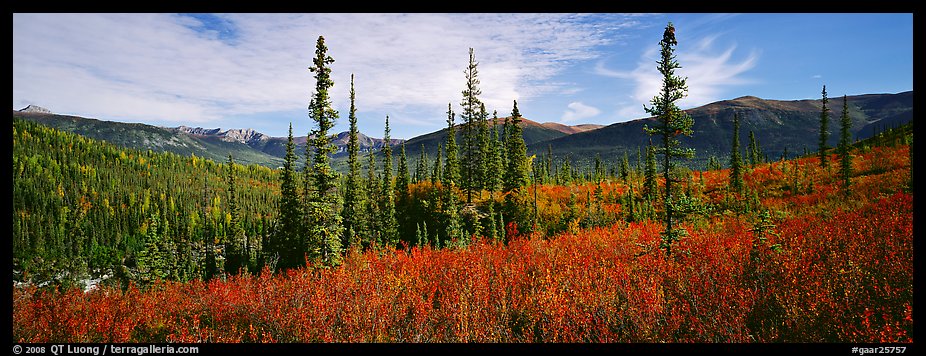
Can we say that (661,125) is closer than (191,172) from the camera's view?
Yes

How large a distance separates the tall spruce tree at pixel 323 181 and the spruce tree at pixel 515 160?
2187 cm

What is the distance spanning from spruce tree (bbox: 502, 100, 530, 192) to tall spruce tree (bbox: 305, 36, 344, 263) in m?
21.9

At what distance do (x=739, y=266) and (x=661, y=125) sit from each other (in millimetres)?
5212

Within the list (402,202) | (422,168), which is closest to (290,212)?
(402,202)

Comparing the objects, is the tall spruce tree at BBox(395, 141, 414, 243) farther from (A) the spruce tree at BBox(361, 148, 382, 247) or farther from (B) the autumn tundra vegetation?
(B) the autumn tundra vegetation

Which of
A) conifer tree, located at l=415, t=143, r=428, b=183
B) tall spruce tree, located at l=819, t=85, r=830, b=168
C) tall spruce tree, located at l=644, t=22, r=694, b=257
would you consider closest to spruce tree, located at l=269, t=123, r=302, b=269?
conifer tree, located at l=415, t=143, r=428, b=183

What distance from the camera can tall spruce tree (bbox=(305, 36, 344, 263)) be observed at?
1944 centimetres

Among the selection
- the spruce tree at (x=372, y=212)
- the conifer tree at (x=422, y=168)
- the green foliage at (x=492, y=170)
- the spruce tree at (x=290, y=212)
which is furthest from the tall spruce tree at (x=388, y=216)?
the conifer tree at (x=422, y=168)

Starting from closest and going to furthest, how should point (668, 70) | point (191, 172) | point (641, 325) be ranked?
point (641, 325), point (668, 70), point (191, 172)

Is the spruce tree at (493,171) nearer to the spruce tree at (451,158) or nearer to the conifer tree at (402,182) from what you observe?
the spruce tree at (451,158)

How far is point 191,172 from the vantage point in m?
194
